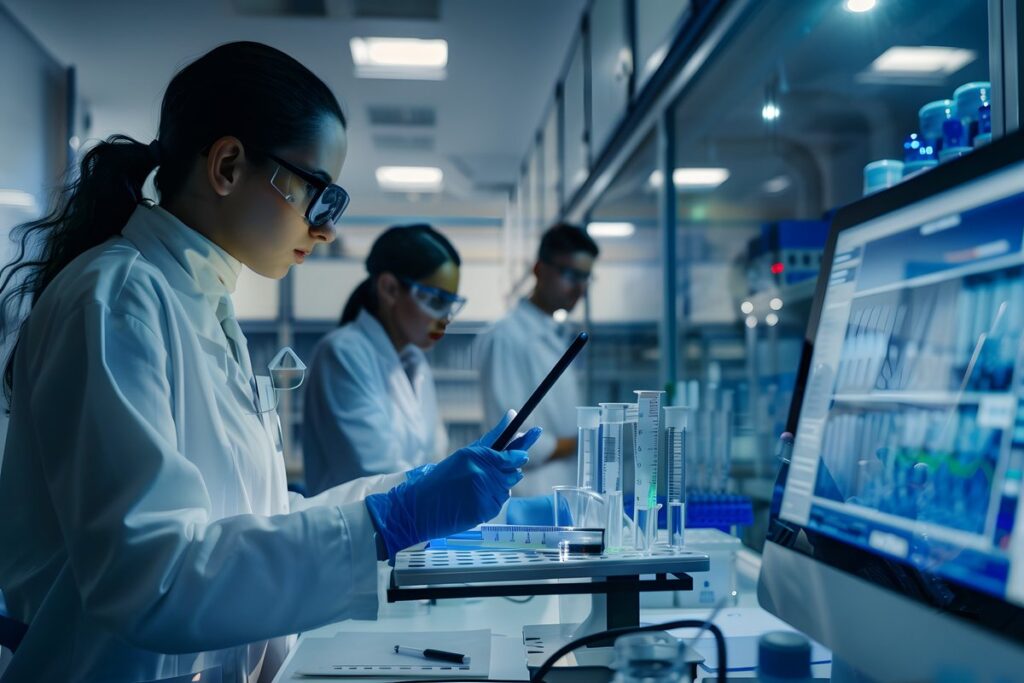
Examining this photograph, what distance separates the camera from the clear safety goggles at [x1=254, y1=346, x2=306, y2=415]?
1105mm

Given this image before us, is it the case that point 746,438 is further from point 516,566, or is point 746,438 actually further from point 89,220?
point 89,220

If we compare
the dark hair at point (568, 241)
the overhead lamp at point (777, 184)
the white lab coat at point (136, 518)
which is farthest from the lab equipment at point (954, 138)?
A: the overhead lamp at point (777, 184)

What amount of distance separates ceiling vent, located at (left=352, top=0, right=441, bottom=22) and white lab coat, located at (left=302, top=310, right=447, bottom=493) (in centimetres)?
175

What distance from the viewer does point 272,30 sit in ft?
12.1

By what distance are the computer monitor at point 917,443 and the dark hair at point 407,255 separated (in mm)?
1474

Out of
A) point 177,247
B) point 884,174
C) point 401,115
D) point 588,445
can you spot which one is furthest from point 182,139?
point 401,115

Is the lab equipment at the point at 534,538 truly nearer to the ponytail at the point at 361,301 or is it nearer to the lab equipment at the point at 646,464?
the lab equipment at the point at 646,464

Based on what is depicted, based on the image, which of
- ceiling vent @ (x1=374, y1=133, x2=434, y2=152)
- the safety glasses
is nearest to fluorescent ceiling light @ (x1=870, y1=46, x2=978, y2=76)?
the safety glasses

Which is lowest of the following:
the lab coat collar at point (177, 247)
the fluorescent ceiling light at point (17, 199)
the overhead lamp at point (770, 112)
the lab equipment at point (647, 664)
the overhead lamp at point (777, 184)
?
the lab equipment at point (647, 664)

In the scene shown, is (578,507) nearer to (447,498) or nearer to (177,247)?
(447,498)

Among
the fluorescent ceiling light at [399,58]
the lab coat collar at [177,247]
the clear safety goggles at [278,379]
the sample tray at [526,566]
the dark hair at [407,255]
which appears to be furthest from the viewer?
the fluorescent ceiling light at [399,58]

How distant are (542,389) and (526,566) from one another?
0.21m

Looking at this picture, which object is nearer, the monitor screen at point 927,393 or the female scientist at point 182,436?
the monitor screen at point 927,393

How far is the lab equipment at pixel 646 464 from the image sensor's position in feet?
3.12
